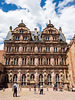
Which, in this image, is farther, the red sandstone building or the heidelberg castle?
the red sandstone building

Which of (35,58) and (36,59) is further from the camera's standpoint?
(35,58)

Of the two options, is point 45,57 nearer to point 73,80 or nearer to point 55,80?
point 55,80

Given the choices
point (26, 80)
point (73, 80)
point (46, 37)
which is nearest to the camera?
point (73, 80)

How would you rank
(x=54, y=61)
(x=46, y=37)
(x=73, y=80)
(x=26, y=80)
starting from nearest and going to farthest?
1. (x=73, y=80)
2. (x=26, y=80)
3. (x=54, y=61)
4. (x=46, y=37)

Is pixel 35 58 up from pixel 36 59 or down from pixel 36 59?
up

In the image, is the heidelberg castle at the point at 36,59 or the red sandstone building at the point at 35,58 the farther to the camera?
the red sandstone building at the point at 35,58

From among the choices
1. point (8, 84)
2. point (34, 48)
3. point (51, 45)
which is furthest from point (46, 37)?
point (8, 84)

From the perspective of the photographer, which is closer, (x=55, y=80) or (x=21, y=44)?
(x=55, y=80)

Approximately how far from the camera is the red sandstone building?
2869cm

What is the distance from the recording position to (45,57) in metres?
30.5

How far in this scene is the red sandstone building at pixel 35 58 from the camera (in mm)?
28688

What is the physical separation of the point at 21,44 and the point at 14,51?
314cm

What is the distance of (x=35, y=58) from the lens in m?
30.4

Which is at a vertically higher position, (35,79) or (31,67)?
(31,67)
